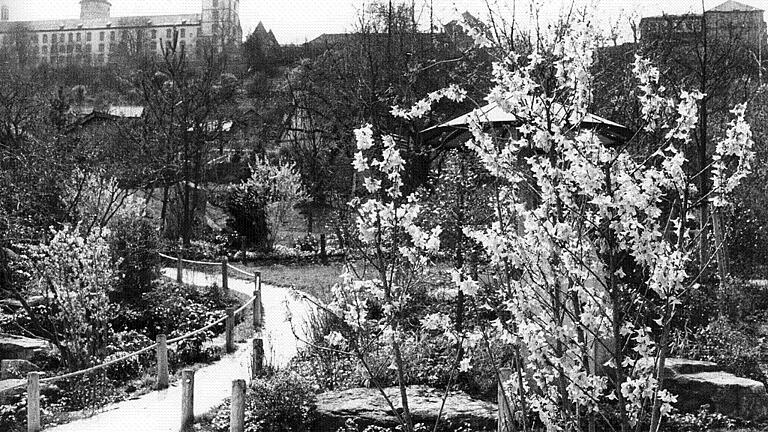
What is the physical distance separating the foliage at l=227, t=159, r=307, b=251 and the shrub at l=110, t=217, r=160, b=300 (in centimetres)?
946

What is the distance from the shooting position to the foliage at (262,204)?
88.5ft

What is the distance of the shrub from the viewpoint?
618 inches

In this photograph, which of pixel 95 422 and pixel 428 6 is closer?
pixel 95 422

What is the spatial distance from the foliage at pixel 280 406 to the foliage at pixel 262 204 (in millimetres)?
17826

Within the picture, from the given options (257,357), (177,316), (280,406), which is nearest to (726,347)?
(280,406)

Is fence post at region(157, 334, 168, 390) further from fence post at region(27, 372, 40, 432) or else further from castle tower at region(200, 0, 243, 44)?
castle tower at region(200, 0, 243, 44)

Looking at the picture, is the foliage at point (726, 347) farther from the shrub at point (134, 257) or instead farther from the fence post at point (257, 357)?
the shrub at point (134, 257)

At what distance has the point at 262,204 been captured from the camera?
27.4 m

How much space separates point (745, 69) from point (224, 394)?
50.0ft

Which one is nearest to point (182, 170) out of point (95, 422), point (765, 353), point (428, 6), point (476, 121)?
point (428, 6)

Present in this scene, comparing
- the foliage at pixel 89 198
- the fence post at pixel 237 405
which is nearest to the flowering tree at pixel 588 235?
the fence post at pixel 237 405

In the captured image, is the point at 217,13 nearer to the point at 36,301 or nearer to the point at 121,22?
the point at 121,22

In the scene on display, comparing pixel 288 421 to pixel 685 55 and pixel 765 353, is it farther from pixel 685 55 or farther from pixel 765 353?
pixel 685 55

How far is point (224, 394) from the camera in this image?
404 inches
